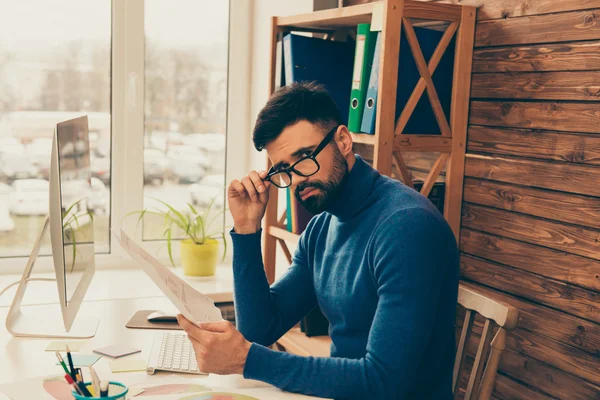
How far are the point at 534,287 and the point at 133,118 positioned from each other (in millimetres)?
1777

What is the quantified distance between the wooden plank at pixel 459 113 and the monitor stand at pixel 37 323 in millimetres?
1004

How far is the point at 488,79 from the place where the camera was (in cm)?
194

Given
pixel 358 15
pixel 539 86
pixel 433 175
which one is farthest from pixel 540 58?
pixel 358 15

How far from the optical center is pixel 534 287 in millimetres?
1807

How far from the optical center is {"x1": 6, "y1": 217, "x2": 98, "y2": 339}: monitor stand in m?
1.68

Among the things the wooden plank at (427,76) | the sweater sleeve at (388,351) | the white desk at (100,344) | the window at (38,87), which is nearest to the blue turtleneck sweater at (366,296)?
the sweater sleeve at (388,351)

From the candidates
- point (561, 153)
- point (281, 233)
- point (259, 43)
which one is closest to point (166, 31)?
point (259, 43)

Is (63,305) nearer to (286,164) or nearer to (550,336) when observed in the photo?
(286,164)

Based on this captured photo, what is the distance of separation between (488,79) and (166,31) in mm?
1513

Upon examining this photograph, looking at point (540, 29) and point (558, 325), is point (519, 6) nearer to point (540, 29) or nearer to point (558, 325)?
point (540, 29)

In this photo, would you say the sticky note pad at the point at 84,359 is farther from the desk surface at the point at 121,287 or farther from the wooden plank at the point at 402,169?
the wooden plank at the point at 402,169

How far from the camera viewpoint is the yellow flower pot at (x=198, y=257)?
2.79 metres

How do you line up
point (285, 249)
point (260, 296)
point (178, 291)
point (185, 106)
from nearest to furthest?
point (178, 291) < point (260, 296) < point (285, 249) < point (185, 106)

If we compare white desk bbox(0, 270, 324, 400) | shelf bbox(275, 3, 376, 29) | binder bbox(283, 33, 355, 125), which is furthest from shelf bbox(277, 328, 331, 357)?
shelf bbox(275, 3, 376, 29)
